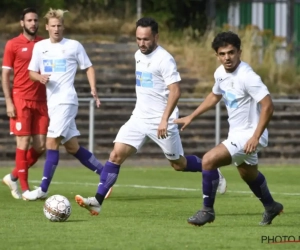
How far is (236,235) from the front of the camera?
964cm

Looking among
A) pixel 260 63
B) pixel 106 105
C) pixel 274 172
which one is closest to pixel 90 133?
pixel 106 105

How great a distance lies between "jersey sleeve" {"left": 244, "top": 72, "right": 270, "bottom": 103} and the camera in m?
10.2

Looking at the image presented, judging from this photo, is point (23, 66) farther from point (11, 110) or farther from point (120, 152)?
point (120, 152)

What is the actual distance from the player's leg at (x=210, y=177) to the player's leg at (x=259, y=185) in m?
0.29

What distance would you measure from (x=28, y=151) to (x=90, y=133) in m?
7.87

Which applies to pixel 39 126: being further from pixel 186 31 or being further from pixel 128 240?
pixel 186 31

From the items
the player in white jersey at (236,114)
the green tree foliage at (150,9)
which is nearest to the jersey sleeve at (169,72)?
the player in white jersey at (236,114)

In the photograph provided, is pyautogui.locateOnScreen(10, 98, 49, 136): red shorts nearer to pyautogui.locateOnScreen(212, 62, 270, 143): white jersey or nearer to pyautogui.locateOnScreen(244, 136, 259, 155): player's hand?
pyautogui.locateOnScreen(212, 62, 270, 143): white jersey

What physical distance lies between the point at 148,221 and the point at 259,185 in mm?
1128

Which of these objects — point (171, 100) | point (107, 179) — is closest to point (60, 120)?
point (107, 179)

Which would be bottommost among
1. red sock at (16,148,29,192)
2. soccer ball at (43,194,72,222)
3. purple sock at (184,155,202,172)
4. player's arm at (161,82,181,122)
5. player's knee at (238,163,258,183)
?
red sock at (16,148,29,192)

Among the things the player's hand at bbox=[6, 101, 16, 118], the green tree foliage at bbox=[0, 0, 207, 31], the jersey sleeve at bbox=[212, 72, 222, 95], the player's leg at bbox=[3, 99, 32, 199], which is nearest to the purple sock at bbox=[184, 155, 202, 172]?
the player's leg at bbox=[3, 99, 32, 199]

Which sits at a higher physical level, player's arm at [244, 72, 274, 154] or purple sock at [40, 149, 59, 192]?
player's arm at [244, 72, 274, 154]

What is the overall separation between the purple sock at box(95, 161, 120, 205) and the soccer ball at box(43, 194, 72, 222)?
60 centimetres
